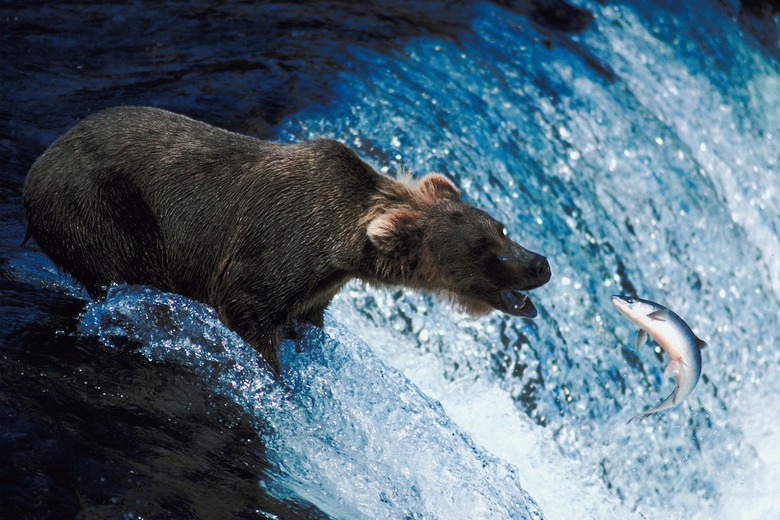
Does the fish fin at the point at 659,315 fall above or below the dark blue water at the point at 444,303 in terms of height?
above

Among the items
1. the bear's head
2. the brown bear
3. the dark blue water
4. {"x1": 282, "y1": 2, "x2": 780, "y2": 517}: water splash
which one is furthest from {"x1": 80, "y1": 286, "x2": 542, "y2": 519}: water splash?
{"x1": 282, "y1": 2, "x2": 780, "y2": 517}: water splash

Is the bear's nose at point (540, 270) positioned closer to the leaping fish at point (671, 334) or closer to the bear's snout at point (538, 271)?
the bear's snout at point (538, 271)

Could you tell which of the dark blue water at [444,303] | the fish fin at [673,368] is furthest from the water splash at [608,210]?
the fish fin at [673,368]

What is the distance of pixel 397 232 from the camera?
451 cm

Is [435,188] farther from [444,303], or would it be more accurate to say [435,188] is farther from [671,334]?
[671,334]

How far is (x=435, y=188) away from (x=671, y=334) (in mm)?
1321

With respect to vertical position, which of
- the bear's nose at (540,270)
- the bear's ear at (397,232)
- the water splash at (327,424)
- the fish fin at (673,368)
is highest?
the bear's nose at (540,270)

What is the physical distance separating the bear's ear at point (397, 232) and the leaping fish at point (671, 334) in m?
0.98

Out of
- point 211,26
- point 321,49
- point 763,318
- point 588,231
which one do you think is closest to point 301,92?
point 321,49

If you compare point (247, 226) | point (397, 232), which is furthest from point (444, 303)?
point (247, 226)

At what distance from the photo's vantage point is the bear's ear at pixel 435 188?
473cm

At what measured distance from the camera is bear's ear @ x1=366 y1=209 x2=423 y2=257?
445 centimetres

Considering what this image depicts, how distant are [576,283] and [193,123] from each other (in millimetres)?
2856

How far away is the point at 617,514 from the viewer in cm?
599
